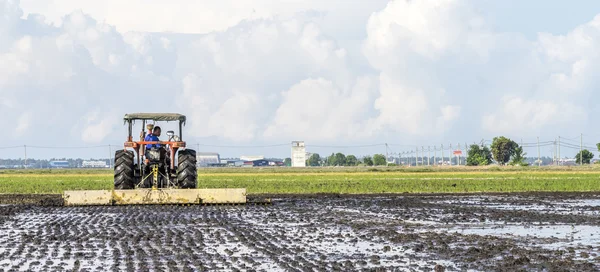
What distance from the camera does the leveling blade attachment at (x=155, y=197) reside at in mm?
26062

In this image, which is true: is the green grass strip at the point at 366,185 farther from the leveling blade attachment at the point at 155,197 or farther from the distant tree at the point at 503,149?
the distant tree at the point at 503,149

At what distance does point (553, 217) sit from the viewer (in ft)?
73.3

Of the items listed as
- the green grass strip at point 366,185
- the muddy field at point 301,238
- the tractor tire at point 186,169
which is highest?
the tractor tire at point 186,169

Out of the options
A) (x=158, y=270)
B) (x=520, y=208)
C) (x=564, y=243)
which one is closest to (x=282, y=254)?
(x=158, y=270)

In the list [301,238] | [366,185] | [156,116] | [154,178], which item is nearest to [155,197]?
[154,178]

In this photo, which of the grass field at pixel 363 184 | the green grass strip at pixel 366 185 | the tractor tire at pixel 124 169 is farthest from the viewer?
the grass field at pixel 363 184

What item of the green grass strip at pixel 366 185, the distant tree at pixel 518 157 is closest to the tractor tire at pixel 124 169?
the green grass strip at pixel 366 185

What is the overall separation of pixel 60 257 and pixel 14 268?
129cm

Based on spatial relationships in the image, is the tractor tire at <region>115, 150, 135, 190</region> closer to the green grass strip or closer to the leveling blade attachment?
the leveling blade attachment

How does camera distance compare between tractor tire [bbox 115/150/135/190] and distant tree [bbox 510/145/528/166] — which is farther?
distant tree [bbox 510/145/528/166]

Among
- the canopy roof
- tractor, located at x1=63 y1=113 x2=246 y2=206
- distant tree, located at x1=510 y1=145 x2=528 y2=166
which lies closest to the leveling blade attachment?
tractor, located at x1=63 y1=113 x2=246 y2=206

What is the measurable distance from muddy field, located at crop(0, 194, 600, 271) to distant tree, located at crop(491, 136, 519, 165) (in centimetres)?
14580

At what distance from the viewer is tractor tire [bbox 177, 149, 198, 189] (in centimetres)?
2725

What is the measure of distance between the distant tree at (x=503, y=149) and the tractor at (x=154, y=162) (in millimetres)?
147422
